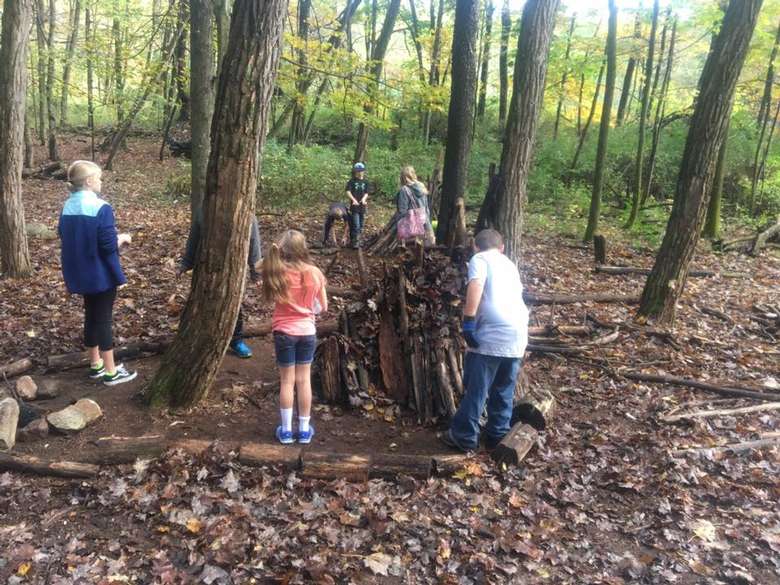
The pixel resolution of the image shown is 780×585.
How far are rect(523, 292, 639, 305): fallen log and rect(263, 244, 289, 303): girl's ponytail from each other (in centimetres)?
541

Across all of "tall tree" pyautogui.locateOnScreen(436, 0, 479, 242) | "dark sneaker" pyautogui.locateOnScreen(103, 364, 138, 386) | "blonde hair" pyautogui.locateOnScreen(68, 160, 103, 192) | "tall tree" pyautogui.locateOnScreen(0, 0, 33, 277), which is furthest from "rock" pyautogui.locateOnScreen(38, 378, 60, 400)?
"tall tree" pyautogui.locateOnScreen(436, 0, 479, 242)

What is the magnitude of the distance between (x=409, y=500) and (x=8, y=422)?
134 inches

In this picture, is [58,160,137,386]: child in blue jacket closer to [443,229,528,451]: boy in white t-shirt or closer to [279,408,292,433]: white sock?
[279,408,292,433]: white sock

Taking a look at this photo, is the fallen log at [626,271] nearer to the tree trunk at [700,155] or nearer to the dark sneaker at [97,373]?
the tree trunk at [700,155]

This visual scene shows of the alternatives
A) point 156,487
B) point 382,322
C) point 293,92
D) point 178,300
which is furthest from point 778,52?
point 156,487

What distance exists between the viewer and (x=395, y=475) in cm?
449

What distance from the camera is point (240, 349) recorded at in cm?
647

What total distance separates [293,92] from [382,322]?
12869mm

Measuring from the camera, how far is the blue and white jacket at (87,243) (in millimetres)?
4926

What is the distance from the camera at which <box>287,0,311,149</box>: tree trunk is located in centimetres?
1603

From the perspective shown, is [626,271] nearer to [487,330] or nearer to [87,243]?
[487,330]

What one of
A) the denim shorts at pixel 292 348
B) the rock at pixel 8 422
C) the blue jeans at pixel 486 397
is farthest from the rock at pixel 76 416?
the blue jeans at pixel 486 397

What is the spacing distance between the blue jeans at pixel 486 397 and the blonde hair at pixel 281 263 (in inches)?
68.2

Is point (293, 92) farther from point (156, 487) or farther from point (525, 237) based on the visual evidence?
point (156, 487)
